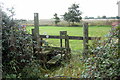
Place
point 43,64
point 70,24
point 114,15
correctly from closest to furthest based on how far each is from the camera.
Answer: point 114,15
point 43,64
point 70,24

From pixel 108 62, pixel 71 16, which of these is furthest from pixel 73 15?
pixel 108 62

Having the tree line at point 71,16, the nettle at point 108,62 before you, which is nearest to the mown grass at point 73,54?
the tree line at point 71,16

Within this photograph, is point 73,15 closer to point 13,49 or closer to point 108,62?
point 13,49

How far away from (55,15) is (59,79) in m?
1.21

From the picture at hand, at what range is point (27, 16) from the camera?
85.2 inches

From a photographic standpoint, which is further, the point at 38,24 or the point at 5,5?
the point at 38,24

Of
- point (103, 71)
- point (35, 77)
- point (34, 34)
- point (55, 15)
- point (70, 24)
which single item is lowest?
point (35, 77)

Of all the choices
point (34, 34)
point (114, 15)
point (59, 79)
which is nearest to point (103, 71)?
point (59, 79)

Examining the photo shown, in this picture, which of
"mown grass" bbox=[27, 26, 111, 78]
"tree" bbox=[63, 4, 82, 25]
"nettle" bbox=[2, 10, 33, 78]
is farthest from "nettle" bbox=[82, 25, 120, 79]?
"tree" bbox=[63, 4, 82, 25]

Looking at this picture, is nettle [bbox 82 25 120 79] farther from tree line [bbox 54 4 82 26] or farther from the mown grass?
tree line [bbox 54 4 82 26]

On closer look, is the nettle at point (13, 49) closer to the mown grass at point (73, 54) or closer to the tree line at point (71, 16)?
the mown grass at point (73, 54)

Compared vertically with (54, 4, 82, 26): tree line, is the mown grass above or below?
below

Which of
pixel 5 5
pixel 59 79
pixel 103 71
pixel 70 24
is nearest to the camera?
pixel 103 71

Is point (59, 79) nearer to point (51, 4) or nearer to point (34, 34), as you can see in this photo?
point (34, 34)
